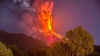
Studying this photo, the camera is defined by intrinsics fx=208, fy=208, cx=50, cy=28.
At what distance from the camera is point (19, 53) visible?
2964 cm

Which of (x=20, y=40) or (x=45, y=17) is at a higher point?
(x=45, y=17)

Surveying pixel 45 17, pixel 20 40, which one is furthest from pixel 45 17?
pixel 20 40

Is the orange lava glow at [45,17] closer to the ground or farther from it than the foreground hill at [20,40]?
farther from it

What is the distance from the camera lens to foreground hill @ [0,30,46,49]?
35.9 m

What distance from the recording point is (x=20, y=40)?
1422 inches

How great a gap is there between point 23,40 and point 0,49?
14217 mm

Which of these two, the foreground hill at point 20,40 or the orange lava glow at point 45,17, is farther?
the orange lava glow at point 45,17

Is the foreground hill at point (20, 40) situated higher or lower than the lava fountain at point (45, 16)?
lower

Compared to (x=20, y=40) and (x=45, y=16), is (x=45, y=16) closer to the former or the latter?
(x=45, y=16)

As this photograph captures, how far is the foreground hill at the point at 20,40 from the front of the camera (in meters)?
35.9

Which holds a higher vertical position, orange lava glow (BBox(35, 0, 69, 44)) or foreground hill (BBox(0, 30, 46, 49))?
orange lava glow (BBox(35, 0, 69, 44))

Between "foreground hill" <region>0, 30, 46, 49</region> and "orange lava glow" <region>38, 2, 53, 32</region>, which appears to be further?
"orange lava glow" <region>38, 2, 53, 32</region>

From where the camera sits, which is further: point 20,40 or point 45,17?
point 45,17

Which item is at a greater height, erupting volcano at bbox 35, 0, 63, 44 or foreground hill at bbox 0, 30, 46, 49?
erupting volcano at bbox 35, 0, 63, 44
